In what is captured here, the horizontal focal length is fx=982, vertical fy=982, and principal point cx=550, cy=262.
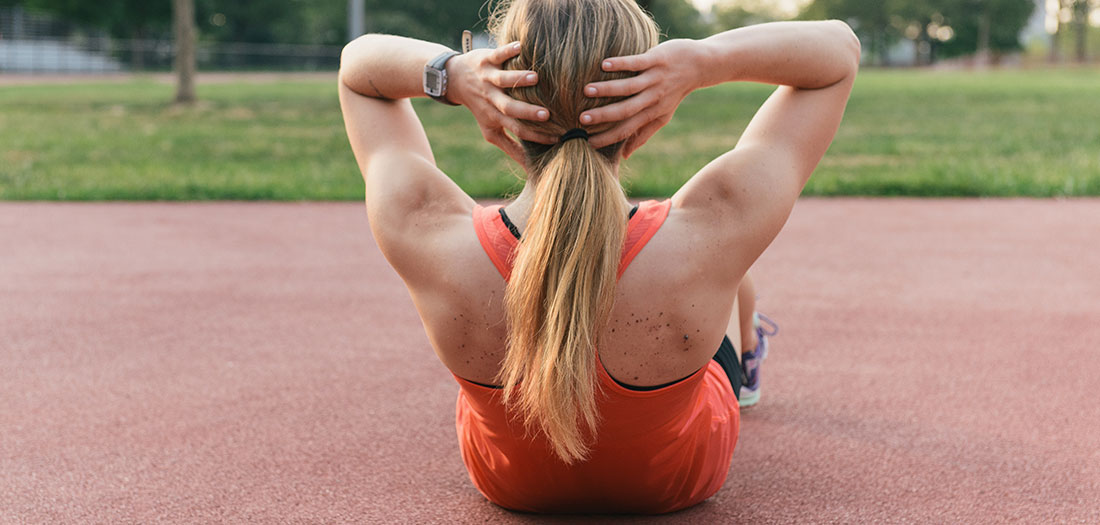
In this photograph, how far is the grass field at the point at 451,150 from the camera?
9.25 metres

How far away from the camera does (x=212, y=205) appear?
28.5ft

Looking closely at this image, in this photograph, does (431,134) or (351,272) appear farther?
(431,134)

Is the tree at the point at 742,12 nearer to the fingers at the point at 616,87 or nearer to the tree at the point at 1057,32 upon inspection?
the tree at the point at 1057,32

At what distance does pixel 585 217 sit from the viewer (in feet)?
6.19

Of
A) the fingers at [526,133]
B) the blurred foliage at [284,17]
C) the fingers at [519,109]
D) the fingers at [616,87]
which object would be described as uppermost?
the fingers at [616,87]

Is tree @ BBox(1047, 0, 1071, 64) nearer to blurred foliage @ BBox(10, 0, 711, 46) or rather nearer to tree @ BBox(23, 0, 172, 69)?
blurred foliage @ BBox(10, 0, 711, 46)

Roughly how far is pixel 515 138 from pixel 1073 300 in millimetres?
4405

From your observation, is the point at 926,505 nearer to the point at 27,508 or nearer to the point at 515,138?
the point at 515,138

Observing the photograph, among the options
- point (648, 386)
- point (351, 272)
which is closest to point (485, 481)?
point (648, 386)

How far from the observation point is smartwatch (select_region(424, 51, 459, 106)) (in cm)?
214

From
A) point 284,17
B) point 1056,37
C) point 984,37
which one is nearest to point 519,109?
point 284,17

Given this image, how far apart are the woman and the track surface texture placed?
66 cm

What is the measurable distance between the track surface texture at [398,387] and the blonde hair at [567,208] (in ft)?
2.90

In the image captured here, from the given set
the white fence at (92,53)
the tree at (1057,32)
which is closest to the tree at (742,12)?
the tree at (1057,32)
